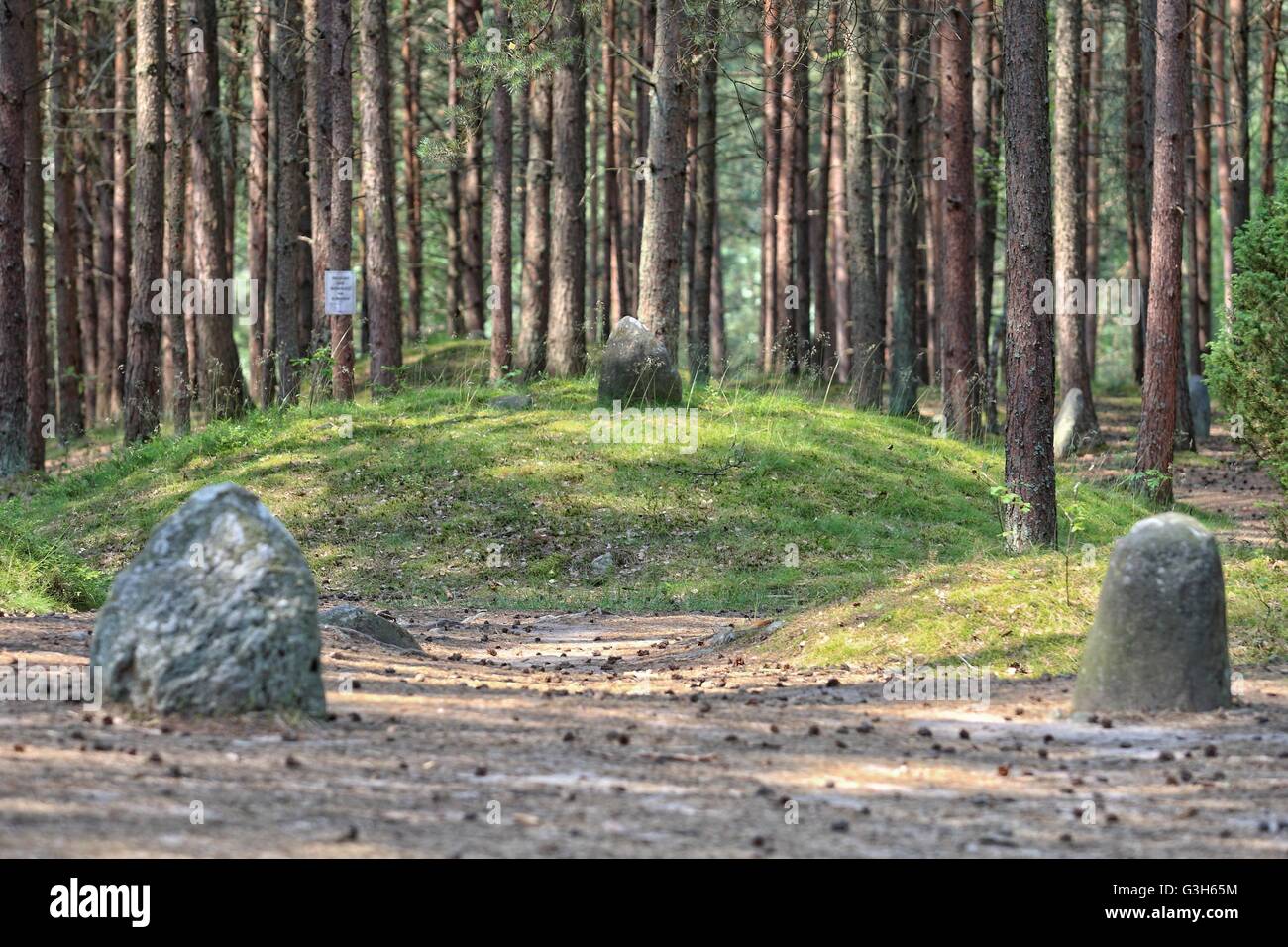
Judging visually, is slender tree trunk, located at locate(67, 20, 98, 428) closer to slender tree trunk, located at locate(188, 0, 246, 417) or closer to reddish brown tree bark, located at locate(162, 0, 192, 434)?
reddish brown tree bark, located at locate(162, 0, 192, 434)

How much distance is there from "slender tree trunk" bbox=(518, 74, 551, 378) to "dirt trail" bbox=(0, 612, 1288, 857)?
15769 millimetres

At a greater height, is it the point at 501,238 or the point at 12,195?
the point at 12,195

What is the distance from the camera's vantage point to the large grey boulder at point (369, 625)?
10750 mm

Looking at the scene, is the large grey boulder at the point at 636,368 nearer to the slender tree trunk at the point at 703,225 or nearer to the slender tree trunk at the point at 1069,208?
the slender tree trunk at the point at 703,225

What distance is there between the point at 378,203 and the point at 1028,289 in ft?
38.8

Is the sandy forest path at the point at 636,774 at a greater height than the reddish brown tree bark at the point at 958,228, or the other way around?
the reddish brown tree bark at the point at 958,228

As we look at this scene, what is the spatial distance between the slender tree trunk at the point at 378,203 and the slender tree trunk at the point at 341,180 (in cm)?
27

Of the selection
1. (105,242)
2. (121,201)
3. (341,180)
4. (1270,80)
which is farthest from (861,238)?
(105,242)

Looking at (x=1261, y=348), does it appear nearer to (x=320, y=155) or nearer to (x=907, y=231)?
(x=907, y=231)

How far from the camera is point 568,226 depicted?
2253 centimetres

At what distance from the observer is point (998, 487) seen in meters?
11.3

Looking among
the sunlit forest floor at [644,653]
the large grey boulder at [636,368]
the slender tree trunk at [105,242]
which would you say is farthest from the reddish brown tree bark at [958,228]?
the slender tree trunk at [105,242]

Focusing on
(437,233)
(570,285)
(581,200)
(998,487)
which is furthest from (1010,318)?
(437,233)
